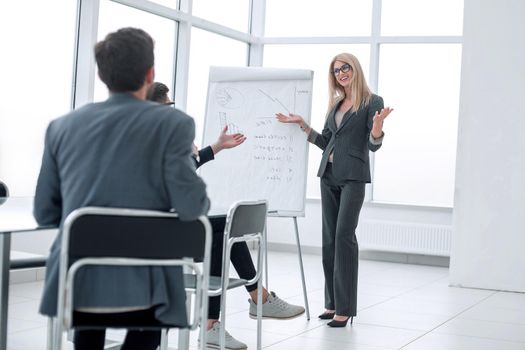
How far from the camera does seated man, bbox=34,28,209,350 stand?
1.95 m

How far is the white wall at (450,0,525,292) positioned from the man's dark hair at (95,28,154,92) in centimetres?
457

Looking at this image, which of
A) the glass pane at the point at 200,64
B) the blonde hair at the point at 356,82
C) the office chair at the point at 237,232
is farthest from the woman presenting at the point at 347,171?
the glass pane at the point at 200,64

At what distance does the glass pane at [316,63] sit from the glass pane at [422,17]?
0.36 metres

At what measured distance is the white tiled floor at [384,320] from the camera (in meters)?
4.00

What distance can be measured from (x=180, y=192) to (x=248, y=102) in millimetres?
2950

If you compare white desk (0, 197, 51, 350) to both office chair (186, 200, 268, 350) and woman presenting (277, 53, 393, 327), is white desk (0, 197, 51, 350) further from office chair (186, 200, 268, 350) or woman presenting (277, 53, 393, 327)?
woman presenting (277, 53, 393, 327)

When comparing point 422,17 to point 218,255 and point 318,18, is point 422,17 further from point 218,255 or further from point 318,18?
point 218,255

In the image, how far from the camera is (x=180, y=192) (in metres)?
1.98

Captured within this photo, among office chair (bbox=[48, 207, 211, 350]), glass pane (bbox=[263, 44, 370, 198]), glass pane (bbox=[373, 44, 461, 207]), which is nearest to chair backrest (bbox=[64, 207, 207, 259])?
A: office chair (bbox=[48, 207, 211, 350])

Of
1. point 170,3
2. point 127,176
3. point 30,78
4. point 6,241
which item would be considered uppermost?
point 170,3

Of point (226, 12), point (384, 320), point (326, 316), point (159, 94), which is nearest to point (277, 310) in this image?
point (326, 316)

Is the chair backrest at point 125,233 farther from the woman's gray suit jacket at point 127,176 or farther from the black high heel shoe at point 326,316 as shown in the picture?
the black high heel shoe at point 326,316

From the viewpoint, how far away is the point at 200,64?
771 centimetres

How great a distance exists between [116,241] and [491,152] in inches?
184
